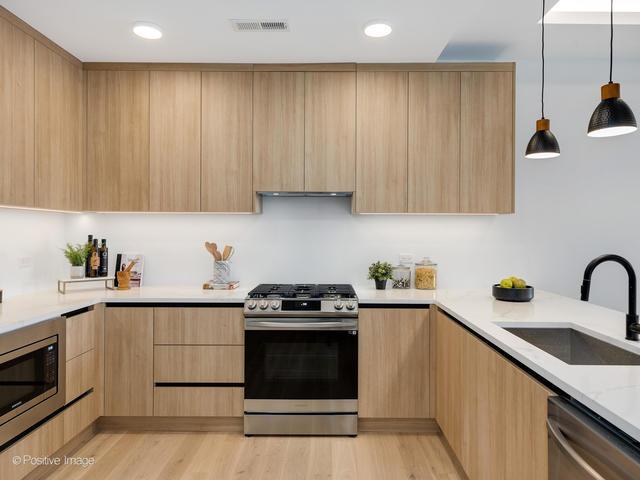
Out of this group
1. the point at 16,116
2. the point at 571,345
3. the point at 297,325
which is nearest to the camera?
the point at 571,345

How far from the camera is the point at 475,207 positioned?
2.92 meters

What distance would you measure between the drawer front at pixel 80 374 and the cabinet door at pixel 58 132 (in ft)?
3.20

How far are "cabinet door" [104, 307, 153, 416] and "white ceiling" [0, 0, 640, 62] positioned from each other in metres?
1.75

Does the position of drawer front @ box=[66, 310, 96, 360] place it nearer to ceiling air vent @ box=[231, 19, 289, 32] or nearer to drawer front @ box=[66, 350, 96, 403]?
drawer front @ box=[66, 350, 96, 403]

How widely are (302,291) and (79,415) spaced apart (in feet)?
5.05

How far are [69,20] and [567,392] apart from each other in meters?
2.98

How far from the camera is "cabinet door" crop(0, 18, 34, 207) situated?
7.34ft

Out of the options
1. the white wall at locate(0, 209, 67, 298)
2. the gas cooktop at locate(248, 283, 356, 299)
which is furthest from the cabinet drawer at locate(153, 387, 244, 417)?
the white wall at locate(0, 209, 67, 298)

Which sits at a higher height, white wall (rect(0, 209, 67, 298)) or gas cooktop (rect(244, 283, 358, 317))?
white wall (rect(0, 209, 67, 298))

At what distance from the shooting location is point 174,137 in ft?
9.66

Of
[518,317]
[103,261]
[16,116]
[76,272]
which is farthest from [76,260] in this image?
[518,317]

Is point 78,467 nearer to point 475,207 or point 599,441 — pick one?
point 599,441

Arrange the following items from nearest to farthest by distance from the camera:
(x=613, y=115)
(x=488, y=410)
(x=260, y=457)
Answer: (x=613, y=115) → (x=488, y=410) → (x=260, y=457)

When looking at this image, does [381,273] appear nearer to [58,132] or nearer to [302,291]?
[302,291]
